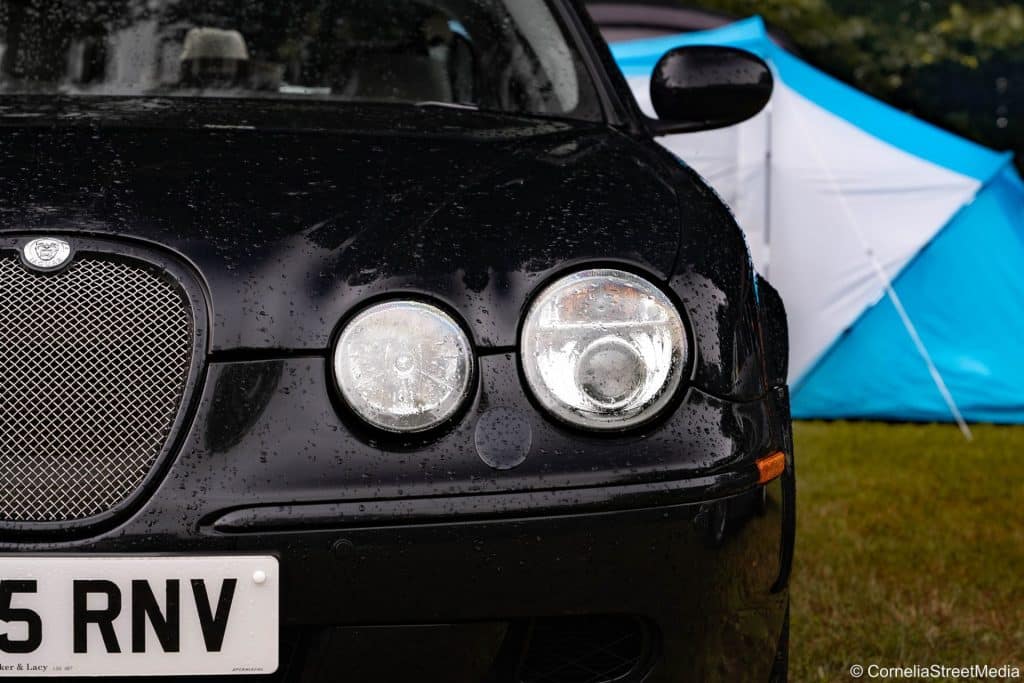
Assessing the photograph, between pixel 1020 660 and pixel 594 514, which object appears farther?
pixel 1020 660

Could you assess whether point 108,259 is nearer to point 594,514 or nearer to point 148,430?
point 148,430

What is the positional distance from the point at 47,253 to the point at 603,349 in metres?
0.65

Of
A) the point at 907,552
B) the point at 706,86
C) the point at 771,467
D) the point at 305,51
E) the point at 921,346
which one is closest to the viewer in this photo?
the point at 771,467

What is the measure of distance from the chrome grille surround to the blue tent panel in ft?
20.5

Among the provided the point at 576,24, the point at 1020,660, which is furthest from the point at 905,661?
the point at 576,24

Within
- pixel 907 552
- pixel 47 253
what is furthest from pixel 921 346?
pixel 47 253

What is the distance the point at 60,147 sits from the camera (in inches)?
76.0

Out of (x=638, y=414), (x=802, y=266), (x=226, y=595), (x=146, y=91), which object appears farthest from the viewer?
(x=802, y=266)

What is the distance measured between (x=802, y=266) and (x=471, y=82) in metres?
5.10

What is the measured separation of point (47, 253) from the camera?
170 cm

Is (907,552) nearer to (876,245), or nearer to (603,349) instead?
(603,349)

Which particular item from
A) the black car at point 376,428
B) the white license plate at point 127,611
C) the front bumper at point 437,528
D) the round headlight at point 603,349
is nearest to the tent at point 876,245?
the black car at point 376,428

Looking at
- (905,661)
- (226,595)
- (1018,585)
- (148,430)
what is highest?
(148,430)

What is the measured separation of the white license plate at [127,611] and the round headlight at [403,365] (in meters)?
0.22
